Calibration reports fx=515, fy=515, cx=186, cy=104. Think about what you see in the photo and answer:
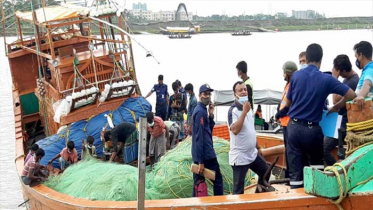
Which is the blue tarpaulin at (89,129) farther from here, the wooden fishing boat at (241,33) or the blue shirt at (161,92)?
the wooden fishing boat at (241,33)

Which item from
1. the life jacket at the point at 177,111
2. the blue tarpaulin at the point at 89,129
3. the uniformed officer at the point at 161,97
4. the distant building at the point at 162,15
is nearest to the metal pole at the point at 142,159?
the blue tarpaulin at the point at 89,129

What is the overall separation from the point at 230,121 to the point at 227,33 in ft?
292

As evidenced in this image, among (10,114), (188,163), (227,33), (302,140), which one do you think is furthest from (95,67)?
(227,33)

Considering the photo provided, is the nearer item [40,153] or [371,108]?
[371,108]

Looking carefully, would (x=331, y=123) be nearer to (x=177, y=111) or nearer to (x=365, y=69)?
(x=365, y=69)

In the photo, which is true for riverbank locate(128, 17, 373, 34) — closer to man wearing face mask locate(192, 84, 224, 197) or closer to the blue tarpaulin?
the blue tarpaulin

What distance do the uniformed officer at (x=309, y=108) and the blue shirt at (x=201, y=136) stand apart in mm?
953

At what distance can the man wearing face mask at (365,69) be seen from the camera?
453cm


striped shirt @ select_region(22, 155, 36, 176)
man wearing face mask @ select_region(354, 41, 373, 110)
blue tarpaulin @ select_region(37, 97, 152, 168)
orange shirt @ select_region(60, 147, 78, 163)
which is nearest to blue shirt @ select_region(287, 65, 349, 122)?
man wearing face mask @ select_region(354, 41, 373, 110)

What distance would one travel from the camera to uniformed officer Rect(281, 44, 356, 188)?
448 cm

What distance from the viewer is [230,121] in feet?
17.0

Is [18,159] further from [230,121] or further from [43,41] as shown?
[230,121]

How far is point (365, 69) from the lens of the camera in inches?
187

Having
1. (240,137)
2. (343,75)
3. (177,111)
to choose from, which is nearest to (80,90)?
(177,111)
